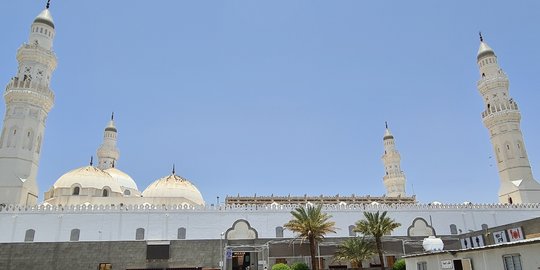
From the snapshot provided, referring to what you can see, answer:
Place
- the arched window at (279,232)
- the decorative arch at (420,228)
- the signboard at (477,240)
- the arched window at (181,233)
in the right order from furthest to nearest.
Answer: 1. the decorative arch at (420,228)
2. the arched window at (279,232)
3. the arched window at (181,233)
4. the signboard at (477,240)

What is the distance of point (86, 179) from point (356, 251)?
2931 centimetres

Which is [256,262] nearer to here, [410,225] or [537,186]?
[410,225]

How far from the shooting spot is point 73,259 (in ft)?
120

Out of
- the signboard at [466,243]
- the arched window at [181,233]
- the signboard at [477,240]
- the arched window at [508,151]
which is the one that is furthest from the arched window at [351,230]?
the arched window at [508,151]

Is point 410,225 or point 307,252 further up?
point 410,225

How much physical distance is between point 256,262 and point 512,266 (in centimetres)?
2515

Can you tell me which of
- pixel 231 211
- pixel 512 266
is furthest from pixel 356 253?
pixel 512 266

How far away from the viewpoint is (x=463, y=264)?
21.8m

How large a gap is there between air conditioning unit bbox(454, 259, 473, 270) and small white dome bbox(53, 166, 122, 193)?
36848mm

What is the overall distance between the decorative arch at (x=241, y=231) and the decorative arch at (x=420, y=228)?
16303 mm

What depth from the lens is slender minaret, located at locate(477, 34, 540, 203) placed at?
5016 centimetres

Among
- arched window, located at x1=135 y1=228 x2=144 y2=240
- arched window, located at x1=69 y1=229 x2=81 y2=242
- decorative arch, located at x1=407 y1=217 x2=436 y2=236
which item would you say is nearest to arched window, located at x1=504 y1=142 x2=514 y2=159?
decorative arch, located at x1=407 y1=217 x2=436 y2=236

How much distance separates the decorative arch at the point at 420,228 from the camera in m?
43.6

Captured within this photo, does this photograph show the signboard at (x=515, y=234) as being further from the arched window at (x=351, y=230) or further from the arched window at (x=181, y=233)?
the arched window at (x=181, y=233)
